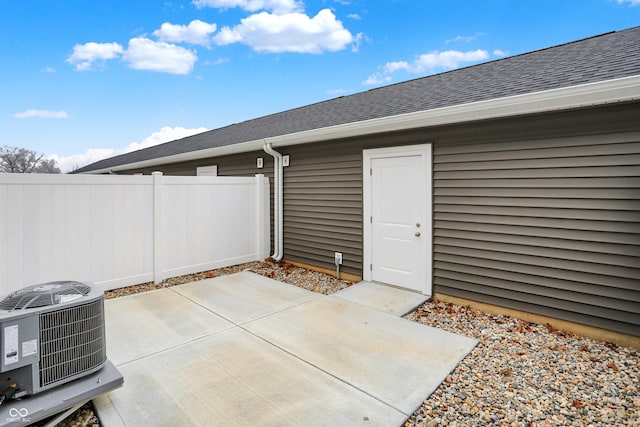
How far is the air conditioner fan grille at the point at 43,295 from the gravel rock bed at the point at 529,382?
78 cm

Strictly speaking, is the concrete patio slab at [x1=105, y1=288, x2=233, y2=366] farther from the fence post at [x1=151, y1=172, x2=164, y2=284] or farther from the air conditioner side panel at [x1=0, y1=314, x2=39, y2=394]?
the air conditioner side panel at [x1=0, y1=314, x2=39, y2=394]

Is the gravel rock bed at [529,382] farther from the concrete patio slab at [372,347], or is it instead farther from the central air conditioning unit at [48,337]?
the central air conditioning unit at [48,337]

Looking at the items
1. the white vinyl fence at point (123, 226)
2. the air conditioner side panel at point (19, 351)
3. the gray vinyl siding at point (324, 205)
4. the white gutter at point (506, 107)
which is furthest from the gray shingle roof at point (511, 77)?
the air conditioner side panel at point (19, 351)

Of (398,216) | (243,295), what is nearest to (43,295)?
(243,295)

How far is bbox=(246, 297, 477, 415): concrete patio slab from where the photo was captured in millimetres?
2473

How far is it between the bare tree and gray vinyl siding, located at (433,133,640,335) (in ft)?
88.4

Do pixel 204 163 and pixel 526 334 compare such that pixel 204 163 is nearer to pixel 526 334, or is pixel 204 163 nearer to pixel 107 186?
pixel 107 186

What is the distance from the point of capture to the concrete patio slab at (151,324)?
3.05m

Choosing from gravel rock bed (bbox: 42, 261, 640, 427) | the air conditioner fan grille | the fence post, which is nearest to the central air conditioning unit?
the air conditioner fan grille

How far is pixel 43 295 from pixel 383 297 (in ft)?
11.7

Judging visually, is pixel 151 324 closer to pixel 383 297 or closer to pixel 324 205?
pixel 383 297

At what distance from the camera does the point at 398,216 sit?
4.68m

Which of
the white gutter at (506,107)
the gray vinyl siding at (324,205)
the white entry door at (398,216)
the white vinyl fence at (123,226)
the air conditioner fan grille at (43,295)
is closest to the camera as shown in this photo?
the air conditioner fan grille at (43,295)

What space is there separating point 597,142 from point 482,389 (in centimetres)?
258
